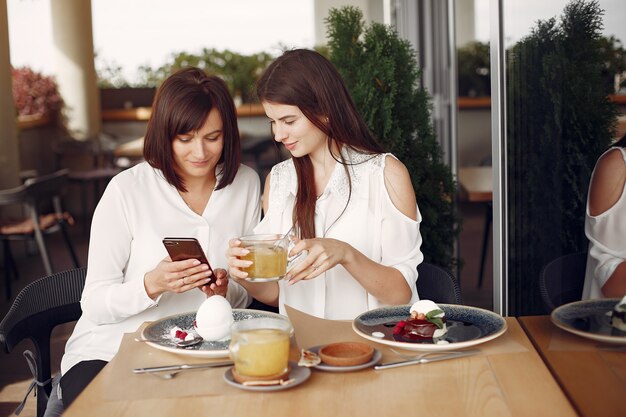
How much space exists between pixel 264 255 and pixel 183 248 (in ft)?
0.62

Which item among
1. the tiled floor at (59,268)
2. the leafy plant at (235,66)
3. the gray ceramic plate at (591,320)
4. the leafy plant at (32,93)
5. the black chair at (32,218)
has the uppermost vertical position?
the leafy plant at (235,66)

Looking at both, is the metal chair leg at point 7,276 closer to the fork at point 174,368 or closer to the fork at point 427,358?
the fork at point 174,368

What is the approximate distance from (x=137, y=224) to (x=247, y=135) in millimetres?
6851

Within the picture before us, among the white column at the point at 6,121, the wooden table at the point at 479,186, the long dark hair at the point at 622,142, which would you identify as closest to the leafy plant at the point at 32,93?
the white column at the point at 6,121

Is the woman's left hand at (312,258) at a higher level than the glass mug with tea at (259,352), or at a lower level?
higher

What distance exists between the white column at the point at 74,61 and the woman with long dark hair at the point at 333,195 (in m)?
6.78

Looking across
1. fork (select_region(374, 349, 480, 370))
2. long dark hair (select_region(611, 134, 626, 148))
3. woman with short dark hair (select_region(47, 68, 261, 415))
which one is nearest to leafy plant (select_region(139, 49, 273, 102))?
woman with short dark hair (select_region(47, 68, 261, 415))

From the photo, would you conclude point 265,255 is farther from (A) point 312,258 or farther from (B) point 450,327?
(B) point 450,327

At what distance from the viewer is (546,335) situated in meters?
1.43

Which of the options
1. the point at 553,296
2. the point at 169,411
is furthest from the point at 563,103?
the point at 169,411

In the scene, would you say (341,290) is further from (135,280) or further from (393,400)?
(393,400)

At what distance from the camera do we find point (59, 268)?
5871mm

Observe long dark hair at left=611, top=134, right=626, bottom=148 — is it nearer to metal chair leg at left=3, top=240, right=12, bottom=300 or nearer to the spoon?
the spoon

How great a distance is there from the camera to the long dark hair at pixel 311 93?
1.92 meters
